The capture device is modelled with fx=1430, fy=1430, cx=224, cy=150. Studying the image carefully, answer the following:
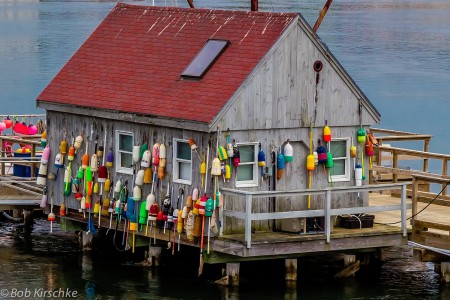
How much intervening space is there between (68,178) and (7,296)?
11.5 feet

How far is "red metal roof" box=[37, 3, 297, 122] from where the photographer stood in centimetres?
2736

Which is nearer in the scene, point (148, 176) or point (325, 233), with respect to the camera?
point (325, 233)

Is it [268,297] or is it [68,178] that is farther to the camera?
[68,178]

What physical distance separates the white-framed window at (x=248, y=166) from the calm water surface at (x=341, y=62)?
2069mm

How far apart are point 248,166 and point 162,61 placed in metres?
3.33

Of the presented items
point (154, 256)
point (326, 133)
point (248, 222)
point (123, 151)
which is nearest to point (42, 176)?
point (123, 151)

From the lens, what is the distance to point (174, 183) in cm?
2762

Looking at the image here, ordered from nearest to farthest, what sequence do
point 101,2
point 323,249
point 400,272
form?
1. point 323,249
2. point 400,272
3. point 101,2

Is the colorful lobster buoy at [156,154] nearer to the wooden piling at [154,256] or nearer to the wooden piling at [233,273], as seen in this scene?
the wooden piling at [154,256]

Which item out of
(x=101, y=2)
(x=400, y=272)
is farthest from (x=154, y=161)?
(x=101, y=2)

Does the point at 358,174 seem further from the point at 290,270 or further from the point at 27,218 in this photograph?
the point at 27,218

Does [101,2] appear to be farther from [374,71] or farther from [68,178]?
[68,178]

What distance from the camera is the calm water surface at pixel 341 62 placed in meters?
28.0

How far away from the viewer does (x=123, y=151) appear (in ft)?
95.2
